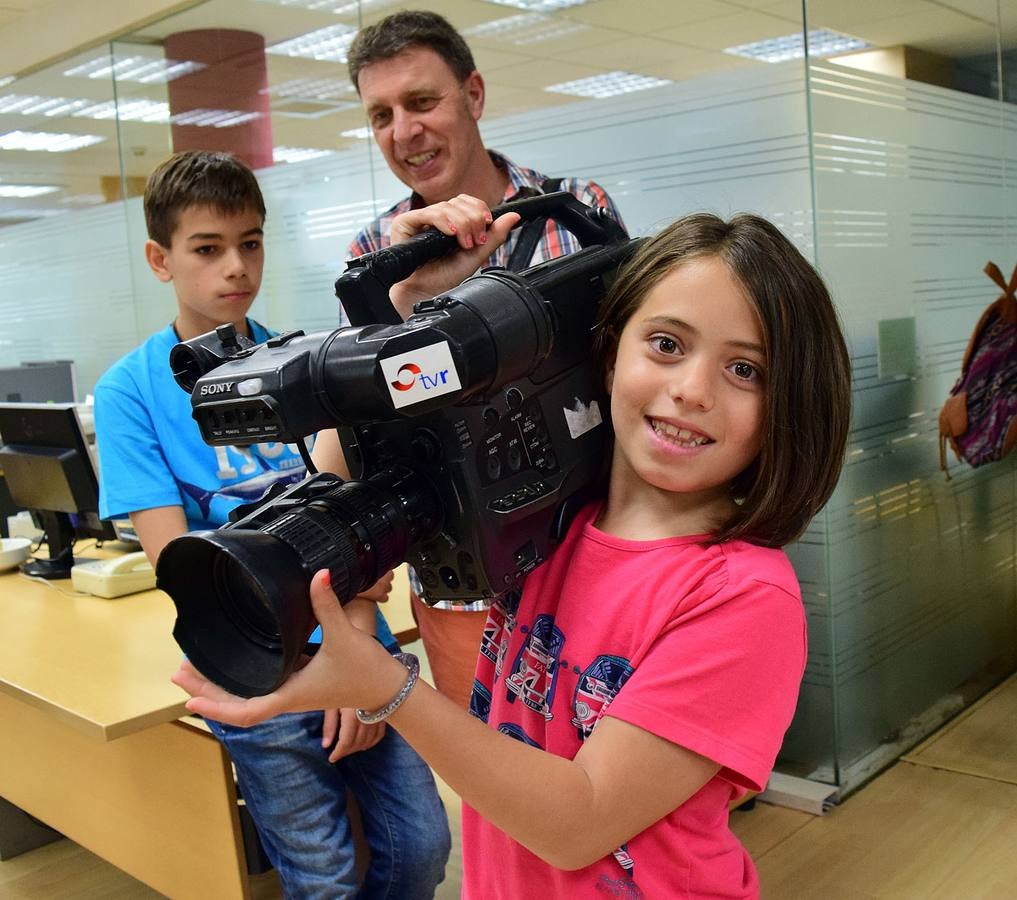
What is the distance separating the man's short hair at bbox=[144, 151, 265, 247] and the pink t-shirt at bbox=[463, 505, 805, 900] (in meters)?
1.10

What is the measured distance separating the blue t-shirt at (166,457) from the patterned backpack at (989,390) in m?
1.78

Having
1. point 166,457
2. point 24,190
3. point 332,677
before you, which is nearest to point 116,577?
point 166,457

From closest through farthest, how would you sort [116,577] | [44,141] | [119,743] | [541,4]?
[119,743], [116,577], [541,4], [44,141]

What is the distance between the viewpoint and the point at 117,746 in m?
2.02

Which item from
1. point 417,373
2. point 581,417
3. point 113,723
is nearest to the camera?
point 417,373

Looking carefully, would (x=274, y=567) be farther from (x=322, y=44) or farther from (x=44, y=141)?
(x=44, y=141)

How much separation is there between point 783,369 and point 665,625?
0.72 ft

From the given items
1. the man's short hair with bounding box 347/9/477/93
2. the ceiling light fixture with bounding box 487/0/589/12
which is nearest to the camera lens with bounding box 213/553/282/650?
the man's short hair with bounding box 347/9/477/93

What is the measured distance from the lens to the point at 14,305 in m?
5.87

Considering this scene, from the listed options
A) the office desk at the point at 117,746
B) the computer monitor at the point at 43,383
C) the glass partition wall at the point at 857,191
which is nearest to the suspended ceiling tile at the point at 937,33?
the glass partition wall at the point at 857,191

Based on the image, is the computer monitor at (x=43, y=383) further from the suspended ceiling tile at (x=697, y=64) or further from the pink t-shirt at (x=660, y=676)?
the pink t-shirt at (x=660, y=676)

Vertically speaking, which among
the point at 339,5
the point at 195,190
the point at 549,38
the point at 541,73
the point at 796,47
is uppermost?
the point at 339,5

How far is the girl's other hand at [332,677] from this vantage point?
0.73 meters

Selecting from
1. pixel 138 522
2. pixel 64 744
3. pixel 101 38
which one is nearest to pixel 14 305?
pixel 101 38
